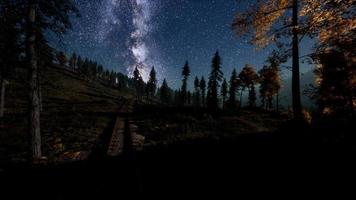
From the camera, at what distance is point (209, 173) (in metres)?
5.88

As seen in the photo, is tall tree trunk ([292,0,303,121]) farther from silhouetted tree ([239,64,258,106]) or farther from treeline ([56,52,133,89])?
treeline ([56,52,133,89])

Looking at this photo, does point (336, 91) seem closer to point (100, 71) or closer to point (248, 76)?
point (248, 76)

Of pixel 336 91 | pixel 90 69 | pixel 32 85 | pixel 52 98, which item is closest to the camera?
pixel 32 85

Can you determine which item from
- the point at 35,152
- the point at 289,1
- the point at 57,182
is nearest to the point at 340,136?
the point at 289,1

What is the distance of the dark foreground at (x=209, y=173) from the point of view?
468 cm

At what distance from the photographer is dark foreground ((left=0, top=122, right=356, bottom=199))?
15.4 ft

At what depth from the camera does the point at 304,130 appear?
830 centimetres

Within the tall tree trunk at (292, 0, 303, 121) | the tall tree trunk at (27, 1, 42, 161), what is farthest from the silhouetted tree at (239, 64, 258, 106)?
the tall tree trunk at (27, 1, 42, 161)

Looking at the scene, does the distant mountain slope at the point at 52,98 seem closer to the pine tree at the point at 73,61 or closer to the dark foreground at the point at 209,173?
the dark foreground at the point at 209,173

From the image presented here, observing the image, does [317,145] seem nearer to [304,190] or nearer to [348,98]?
[304,190]

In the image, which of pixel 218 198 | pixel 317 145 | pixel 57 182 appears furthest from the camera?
pixel 57 182

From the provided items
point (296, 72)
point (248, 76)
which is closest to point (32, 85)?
point (296, 72)

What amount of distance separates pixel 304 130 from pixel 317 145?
2149 millimetres

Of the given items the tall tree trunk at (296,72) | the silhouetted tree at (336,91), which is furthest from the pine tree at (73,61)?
the tall tree trunk at (296,72)
